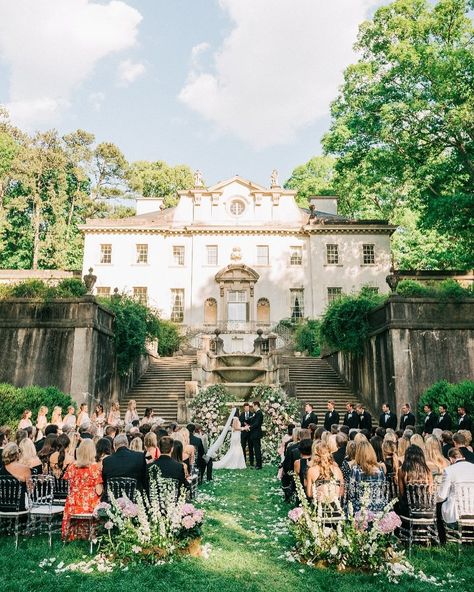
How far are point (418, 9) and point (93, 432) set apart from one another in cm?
2411

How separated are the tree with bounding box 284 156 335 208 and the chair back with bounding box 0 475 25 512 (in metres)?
43.6

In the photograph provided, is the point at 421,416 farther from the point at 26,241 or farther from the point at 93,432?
the point at 26,241

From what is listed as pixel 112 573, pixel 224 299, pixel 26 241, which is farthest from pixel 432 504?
pixel 26 241

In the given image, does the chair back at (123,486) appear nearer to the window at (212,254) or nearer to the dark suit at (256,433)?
the dark suit at (256,433)

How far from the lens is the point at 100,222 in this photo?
38.2 metres

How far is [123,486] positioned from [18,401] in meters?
8.43

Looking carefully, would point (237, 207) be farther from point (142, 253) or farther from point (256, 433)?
point (256, 433)

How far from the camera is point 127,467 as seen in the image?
6.43 meters

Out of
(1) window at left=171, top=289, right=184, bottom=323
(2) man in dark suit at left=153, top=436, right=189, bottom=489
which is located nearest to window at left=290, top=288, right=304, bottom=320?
(1) window at left=171, top=289, right=184, bottom=323

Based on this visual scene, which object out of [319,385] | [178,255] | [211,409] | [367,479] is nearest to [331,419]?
[211,409]

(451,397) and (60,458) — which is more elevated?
(451,397)

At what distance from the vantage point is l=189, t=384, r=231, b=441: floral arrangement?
16.2 metres

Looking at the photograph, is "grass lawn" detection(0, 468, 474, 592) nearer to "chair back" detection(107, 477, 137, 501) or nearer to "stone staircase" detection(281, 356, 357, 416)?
"chair back" detection(107, 477, 137, 501)

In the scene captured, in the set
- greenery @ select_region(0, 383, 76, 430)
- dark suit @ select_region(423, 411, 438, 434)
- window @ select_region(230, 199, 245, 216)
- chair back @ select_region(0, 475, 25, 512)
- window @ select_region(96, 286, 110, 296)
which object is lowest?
chair back @ select_region(0, 475, 25, 512)
